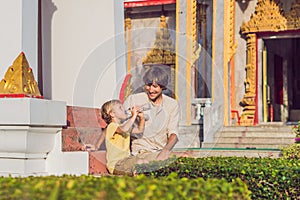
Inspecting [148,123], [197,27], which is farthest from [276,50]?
[148,123]

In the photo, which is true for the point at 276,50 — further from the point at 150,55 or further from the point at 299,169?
the point at 299,169

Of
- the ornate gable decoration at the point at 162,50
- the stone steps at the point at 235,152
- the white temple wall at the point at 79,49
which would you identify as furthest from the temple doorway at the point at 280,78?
the white temple wall at the point at 79,49

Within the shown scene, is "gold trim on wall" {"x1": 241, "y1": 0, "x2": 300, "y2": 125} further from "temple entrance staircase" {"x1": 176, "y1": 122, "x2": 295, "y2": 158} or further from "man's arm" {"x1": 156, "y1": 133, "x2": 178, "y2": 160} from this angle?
"man's arm" {"x1": 156, "y1": 133, "x2": 178, "y2": 160}

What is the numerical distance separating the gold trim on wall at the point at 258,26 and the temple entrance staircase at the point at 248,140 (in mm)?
1255

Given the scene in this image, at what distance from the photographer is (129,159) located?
528cm

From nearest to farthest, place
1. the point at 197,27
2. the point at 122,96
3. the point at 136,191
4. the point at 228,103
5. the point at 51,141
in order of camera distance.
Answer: the point at 136,191 → the point at 51,141 → the point at 122,96 → the point at 228,103 → the point at 197,27

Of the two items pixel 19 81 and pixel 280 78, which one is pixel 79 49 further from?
pixel 280 78

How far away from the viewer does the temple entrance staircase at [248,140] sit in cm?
1240

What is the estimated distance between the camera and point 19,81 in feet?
15.7

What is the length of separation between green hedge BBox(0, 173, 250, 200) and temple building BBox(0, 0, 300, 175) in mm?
1575

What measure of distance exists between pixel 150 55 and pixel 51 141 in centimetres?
1298

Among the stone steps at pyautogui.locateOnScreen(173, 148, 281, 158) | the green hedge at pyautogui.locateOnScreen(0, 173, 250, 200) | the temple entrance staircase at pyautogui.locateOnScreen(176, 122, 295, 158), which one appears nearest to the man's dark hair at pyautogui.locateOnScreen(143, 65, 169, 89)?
the green hedge at pyautogui.locateOnScreen(0, 173, 250, 200)

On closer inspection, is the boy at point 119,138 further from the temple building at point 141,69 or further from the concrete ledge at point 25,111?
the concrete ledge at point 25,111

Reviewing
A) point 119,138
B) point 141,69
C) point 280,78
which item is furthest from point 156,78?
point 280,78
